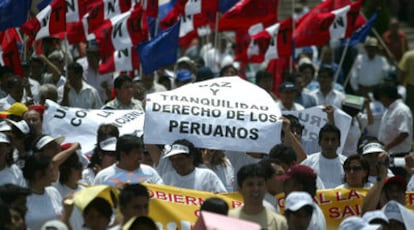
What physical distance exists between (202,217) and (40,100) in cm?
686

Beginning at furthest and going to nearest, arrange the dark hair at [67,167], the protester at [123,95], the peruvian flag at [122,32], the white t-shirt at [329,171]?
the peruvian flag at [122,32] → the protester at [123,95] → the white t-shirt at [329,171] → the dark hair at [67,167]

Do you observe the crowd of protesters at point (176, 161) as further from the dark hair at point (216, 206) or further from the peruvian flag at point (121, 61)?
the peruvian flag at point (121, 61)

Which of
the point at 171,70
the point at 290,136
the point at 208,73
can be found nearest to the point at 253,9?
the point at 208,73

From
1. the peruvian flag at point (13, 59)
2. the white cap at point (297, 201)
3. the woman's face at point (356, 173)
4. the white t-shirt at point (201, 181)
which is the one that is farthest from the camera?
the peruvian flag at point (13, 59)

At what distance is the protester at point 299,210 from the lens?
11.4 metres

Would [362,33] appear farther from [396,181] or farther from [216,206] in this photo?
[216,206]

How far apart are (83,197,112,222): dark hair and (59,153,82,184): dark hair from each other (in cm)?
192

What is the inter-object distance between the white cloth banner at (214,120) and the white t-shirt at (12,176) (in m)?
1.64

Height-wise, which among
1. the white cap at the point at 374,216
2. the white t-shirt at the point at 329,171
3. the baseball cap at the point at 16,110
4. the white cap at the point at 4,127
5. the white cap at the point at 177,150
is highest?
the white cap at the point at 4,127

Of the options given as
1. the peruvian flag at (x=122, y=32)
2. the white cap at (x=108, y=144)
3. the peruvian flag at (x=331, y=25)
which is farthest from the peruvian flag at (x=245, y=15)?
the white cap at (x=108, y=144)

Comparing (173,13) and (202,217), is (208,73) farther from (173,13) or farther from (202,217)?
(202,217)

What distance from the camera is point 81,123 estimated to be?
52.7ft

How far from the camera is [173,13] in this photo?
22.2 meters

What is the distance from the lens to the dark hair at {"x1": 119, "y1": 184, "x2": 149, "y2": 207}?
11.1 m
